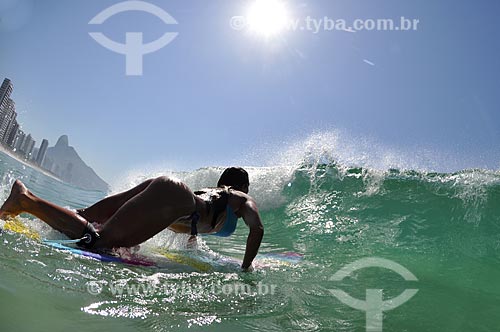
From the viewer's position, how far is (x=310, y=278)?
143 inches

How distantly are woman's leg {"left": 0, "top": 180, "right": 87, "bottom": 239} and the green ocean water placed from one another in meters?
0.17

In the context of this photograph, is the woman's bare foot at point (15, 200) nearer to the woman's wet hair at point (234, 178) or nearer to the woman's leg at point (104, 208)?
the woman's leg at point (104, 208)

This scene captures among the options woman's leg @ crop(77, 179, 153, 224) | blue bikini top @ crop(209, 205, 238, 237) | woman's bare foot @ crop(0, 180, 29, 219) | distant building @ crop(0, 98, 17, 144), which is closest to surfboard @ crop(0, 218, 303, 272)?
woman's bare foot @ crop(0, 180, 29, 219)

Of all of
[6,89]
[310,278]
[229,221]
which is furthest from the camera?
[6,89]

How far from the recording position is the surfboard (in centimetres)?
305

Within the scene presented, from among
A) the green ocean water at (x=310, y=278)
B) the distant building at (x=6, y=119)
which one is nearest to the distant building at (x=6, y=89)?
the distant building at (x=6, y=119)

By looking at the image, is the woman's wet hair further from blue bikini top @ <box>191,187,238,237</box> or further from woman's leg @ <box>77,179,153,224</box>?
woman's leg @ <box>77,179,153,224</box>

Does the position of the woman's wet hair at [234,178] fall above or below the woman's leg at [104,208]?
above

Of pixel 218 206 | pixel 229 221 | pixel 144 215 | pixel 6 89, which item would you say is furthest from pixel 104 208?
pixel 6 89

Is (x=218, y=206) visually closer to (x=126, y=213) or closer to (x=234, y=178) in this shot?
(x=234, y=178)

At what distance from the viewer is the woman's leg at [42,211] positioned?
330 cm

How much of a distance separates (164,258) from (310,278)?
1554mm

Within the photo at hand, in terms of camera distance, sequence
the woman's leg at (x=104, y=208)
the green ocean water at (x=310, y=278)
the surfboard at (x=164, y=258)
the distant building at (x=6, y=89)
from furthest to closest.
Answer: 1. the distant building at (x=6, y=89)
2. the woman's leg at (x=104, y=208)
3. the surfboard at (x=164, y=258)
4. the green ocean water at (x=310, y=278)

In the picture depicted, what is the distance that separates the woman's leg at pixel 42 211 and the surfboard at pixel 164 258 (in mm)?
147
